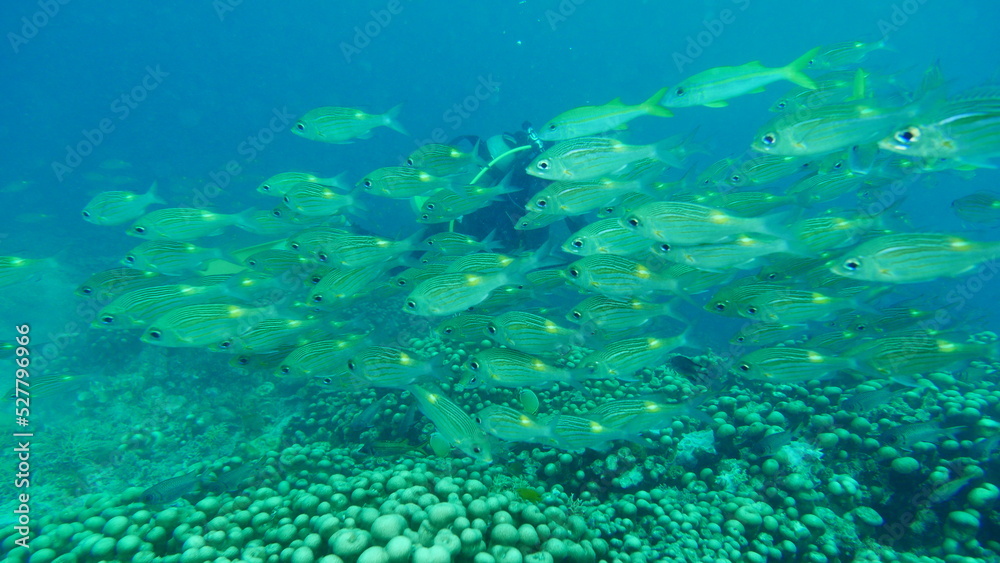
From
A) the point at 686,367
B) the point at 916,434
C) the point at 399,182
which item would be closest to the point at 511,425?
the point at 686,367

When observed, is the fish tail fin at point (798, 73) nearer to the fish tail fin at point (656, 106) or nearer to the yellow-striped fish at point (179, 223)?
the fish tail fin at point (656, 106)

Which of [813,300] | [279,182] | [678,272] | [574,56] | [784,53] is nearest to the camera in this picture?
[813,300]

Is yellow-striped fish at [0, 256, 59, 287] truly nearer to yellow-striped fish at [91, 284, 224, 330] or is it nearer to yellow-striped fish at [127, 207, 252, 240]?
yellow-striped fish at [127, 207, 252, 240]

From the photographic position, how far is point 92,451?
7160 millimetres

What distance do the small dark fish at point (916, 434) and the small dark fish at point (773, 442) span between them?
3.02 ft

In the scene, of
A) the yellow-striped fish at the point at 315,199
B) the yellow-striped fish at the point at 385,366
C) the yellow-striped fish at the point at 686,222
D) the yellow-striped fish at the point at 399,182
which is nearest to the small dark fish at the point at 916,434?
the yellow-striped fish at the point at 686,222

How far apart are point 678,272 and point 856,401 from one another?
7.53ft

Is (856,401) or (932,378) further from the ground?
(932,378)

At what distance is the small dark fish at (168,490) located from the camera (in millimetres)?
3787

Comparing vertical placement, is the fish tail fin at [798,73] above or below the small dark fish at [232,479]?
above

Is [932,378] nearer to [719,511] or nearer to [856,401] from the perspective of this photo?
[856,401]

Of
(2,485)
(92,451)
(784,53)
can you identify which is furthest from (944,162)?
(784,53)

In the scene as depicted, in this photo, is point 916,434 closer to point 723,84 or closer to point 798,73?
point 723,84

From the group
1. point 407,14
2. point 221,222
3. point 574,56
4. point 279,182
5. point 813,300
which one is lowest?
point 813,300
